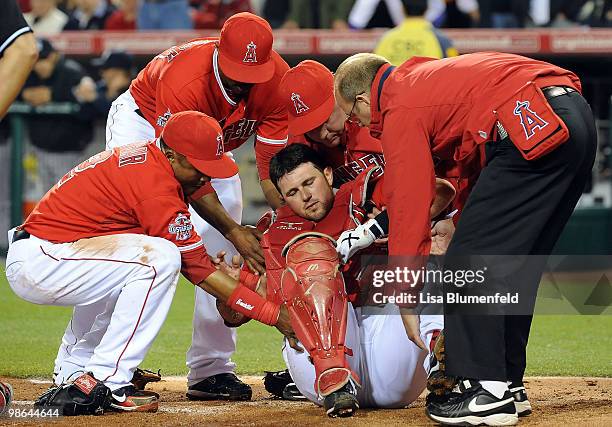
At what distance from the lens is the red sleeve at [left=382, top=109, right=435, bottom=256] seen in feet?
14.6

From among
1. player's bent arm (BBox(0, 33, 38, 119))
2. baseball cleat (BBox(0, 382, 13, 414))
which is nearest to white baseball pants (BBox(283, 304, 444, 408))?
baseball cleat (BBox(0, 382, 13, 414))

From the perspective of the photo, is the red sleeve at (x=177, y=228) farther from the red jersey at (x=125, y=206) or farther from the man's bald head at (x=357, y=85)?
the man's bald head at (x=357, y=85)

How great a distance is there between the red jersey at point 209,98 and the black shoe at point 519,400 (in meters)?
1.83

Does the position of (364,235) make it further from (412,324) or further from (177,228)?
(177,228)

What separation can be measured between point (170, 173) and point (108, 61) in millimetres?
7011

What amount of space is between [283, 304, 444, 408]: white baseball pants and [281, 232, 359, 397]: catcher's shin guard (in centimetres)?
18

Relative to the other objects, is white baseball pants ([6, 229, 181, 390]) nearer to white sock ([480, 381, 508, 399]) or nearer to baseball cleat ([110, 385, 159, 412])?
baseball cleat ([110, 385, 159, 412])

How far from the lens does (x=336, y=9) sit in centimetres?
1280

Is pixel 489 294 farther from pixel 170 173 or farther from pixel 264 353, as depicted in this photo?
pixel 264 353

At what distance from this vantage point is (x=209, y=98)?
18.3 ft

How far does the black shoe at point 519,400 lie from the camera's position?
4.77 metres

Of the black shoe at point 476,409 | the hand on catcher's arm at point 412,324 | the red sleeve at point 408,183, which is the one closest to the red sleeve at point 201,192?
the red sleeve at point 408,183

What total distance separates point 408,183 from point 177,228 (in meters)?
1.07

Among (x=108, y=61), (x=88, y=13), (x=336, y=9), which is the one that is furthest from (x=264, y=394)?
(x=88, y=13)
